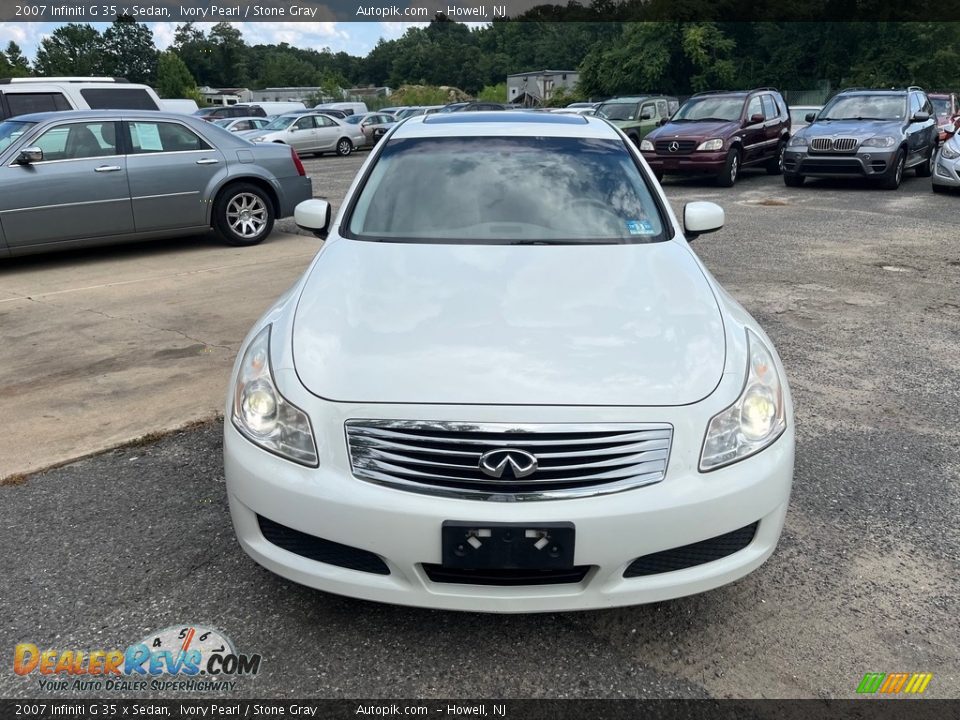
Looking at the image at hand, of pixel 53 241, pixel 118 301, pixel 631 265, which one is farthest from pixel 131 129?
pixel 631 265

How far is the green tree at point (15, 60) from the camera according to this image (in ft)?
246

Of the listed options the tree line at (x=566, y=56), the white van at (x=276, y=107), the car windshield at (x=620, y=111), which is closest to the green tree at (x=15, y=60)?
the tree line at (x=566, y=56)

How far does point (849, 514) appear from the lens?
3.23 meters

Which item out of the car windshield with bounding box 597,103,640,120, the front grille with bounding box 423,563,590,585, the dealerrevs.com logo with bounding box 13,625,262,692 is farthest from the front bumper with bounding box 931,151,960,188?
the dealerrevs.com logo with bounding box 13,625,262,692

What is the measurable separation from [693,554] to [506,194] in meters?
1.99

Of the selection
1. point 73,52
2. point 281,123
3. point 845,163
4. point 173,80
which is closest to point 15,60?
point 73,52

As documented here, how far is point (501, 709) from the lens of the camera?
2.24 m

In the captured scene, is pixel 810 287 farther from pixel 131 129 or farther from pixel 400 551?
pixel 131 129

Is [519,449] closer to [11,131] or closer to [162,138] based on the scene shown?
[162,138]

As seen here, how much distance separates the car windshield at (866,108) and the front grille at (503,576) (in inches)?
550

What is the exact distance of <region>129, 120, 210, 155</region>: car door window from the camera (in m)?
8.27

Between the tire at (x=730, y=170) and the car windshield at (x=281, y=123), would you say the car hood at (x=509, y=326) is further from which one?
the car windshield at (x=281, y=123)

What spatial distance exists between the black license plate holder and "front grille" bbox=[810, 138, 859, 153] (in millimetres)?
13025

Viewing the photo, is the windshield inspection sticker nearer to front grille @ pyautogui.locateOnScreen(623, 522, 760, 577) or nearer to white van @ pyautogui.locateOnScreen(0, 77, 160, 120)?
front grille @ pyautogui.locateOnScreen(623, 522, 760, 577)
